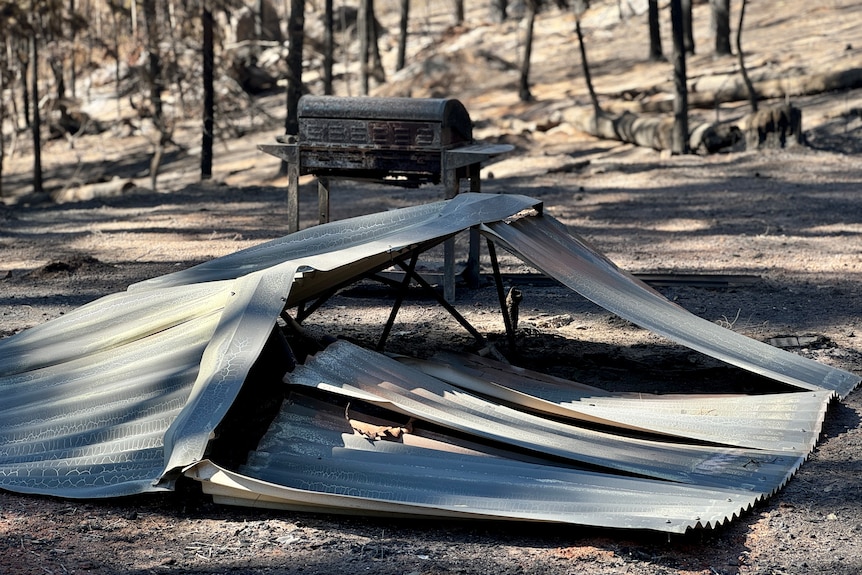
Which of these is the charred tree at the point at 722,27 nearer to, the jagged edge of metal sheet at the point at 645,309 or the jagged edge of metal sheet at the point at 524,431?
the jagged edge of metal sheet at the point at 645,309

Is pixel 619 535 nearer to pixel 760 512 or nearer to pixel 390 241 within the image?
pixel 760 512

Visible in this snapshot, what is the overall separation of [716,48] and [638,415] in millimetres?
21892

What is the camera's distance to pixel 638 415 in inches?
208

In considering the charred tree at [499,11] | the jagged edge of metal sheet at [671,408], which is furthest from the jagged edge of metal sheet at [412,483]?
the charred tree at [499,11]

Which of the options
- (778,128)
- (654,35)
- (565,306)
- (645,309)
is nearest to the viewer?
(645,309)

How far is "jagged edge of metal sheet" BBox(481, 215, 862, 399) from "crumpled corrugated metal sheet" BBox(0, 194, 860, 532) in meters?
0.02

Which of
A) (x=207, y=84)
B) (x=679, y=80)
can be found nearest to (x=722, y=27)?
(x=679, y=80)

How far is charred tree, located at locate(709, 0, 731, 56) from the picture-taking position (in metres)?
24.9

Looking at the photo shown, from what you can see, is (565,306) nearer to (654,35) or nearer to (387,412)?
(387,412)

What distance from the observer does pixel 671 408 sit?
5562mm

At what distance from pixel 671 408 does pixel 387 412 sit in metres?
1.67

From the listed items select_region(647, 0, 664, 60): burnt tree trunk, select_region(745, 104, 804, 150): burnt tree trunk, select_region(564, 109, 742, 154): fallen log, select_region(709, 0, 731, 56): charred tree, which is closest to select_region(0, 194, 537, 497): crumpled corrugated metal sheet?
select_region(745, 104, 804, 150): burnt tree trunk

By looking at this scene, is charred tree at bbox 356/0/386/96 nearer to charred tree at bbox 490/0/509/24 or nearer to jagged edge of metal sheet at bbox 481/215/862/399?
charred tree at bbox 490/0/509/24

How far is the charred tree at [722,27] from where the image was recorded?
2491 centimetres
